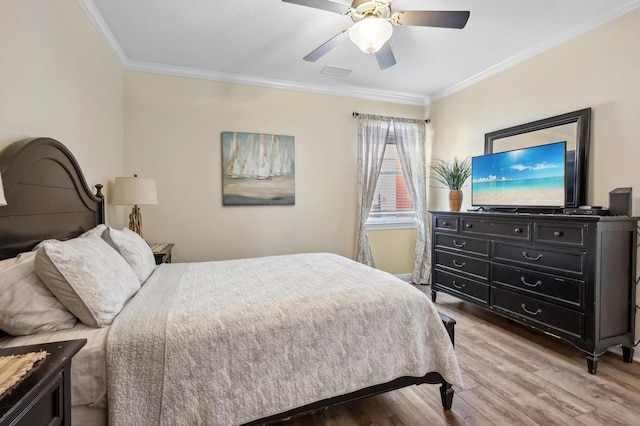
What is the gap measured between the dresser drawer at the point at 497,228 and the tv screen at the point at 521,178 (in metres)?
0.38

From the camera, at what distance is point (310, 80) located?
3842mm

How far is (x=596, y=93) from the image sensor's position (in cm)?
262

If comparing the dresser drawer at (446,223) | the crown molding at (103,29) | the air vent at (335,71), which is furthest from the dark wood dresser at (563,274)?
the crown molding at (103,29)

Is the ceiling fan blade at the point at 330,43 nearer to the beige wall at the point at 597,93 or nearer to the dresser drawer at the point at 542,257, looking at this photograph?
the beige wall at the point at 597,93

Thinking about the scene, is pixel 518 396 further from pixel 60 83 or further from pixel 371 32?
pixel 60 83

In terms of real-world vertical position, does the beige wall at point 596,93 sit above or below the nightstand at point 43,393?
above

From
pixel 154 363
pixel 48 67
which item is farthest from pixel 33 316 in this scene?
pixel 48 67

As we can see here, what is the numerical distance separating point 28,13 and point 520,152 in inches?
151

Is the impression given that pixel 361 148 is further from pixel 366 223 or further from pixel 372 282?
pixel 372 282

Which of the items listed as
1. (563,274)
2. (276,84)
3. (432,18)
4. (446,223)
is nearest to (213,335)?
(432,18)

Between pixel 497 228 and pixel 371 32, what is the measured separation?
2096 mm

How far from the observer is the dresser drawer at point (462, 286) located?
3.05 m

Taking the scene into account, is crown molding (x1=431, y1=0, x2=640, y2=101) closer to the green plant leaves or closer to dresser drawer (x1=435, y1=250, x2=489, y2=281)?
the green plant leaves

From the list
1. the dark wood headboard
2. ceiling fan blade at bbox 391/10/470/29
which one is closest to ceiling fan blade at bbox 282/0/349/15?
ceiling fan blade at bbox 391/10/470/29
